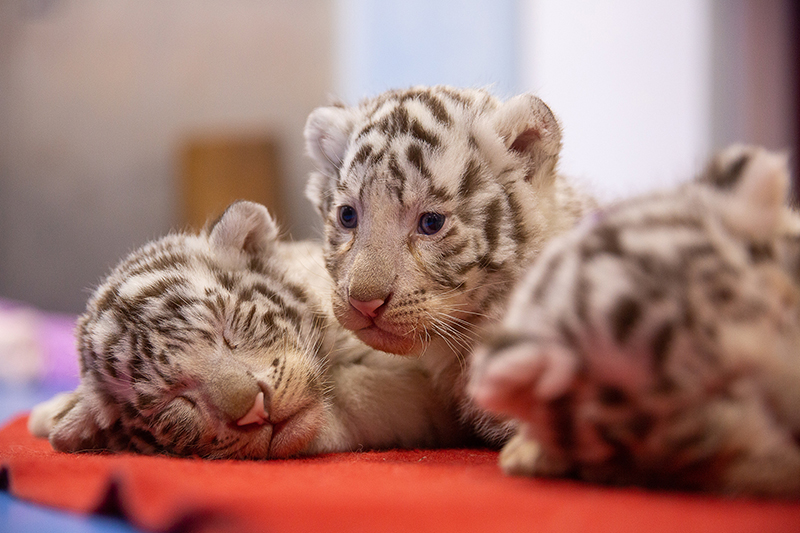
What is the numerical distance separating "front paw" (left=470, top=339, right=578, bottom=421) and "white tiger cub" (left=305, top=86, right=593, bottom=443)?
614 millimetres

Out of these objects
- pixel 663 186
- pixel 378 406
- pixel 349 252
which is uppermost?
pixel 663 186

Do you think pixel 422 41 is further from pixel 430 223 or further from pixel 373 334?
pixel 373 334

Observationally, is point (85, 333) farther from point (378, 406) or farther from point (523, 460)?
point (523, 460)

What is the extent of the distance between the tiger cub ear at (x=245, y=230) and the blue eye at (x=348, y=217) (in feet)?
0.85

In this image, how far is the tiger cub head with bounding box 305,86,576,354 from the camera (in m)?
1.57

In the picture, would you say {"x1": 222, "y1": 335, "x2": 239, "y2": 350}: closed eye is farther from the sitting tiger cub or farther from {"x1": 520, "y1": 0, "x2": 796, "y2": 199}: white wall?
{"x1": 520, "y1": 0, "x2": 796, "y2": 199}: white wall

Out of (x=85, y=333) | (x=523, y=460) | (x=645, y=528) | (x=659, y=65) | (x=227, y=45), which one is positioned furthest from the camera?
(x=227, y=45)

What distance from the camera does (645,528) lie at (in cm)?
82

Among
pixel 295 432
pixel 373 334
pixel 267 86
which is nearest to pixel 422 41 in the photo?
pixel 267 86

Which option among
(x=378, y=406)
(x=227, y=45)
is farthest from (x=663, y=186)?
(x=227, y=45)

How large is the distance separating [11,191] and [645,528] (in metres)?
5.94

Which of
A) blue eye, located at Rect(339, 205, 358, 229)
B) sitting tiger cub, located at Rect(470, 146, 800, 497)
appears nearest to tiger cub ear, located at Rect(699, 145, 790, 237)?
sitting tiger cub, located at Rect(470, 146, 800, 497)

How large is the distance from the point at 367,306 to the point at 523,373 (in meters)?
0.68

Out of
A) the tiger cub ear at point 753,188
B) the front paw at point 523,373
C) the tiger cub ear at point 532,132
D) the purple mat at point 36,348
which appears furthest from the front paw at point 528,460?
the purple mat at point 36,348
